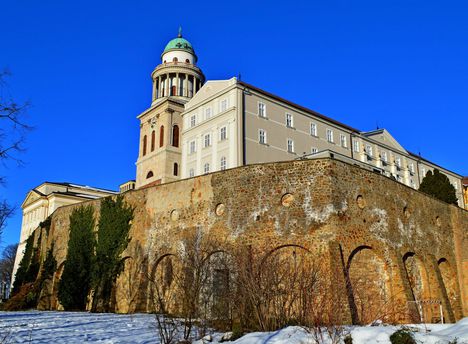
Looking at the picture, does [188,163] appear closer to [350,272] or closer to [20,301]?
[20,301]

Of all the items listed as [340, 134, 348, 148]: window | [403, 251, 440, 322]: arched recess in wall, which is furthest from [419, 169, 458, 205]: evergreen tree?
[403, 251, 440, 322]: arched recess in wall

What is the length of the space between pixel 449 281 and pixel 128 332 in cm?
2015

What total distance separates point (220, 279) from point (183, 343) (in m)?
7.83

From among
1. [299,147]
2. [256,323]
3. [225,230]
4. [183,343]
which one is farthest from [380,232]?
[299,147]

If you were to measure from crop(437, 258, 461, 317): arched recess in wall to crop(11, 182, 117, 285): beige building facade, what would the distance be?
53.8 metres

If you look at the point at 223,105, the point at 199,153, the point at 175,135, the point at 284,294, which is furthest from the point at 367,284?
the point at 175,135

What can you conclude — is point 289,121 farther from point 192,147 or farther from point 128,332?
point 128,332

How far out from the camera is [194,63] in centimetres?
7088

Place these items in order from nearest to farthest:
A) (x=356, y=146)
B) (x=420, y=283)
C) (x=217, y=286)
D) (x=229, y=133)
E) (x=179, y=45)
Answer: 1. (x=217, y=286)
2. (x=420, y=283)
3. (x=229, y=133)
4. (x=356, y=146)
5. (x=179, y=45)

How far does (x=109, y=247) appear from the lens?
30391 mm

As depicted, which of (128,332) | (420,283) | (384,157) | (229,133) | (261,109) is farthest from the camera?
(384,157)

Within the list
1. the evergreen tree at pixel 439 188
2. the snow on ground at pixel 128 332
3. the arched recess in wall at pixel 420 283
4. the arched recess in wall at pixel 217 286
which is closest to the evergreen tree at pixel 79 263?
the snow on ground at pixel 128 332

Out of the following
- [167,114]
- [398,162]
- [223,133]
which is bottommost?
[223,133]

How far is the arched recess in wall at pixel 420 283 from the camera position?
87.9ft
